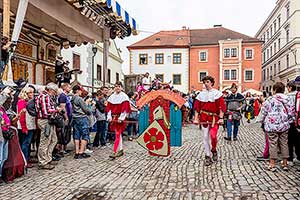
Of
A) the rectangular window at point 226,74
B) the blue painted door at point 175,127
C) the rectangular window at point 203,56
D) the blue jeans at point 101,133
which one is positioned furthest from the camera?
the rectangular window at point 203,56

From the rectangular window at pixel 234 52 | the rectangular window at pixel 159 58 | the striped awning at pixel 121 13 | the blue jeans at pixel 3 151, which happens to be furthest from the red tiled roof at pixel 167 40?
the blue jeans at pixel 3 151

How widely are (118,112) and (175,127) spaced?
1.37m

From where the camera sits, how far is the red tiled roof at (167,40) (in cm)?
5509

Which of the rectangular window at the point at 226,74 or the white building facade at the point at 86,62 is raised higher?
the rectangular window at the point at 226,74

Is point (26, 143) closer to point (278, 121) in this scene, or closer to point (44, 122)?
point (44, 122)

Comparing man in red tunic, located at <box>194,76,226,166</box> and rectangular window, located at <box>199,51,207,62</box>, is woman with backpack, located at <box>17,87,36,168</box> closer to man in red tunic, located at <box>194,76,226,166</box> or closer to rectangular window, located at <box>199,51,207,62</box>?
man in red tunic, located at <box>194,76,226,166</box>

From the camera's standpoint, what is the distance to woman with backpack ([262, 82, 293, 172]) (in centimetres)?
663

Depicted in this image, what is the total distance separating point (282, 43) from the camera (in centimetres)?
5122

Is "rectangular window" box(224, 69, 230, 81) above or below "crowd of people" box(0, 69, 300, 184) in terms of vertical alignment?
above

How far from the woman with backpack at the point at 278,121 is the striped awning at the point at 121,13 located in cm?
612

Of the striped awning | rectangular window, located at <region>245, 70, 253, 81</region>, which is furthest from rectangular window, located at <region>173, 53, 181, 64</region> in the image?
the striped awning

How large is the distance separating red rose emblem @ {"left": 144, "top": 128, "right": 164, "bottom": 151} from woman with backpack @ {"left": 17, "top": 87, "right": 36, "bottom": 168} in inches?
91.9

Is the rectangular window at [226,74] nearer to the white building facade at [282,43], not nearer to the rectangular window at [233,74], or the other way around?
the rectangular window at [233,74]

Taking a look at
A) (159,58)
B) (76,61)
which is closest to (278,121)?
(76,61)
